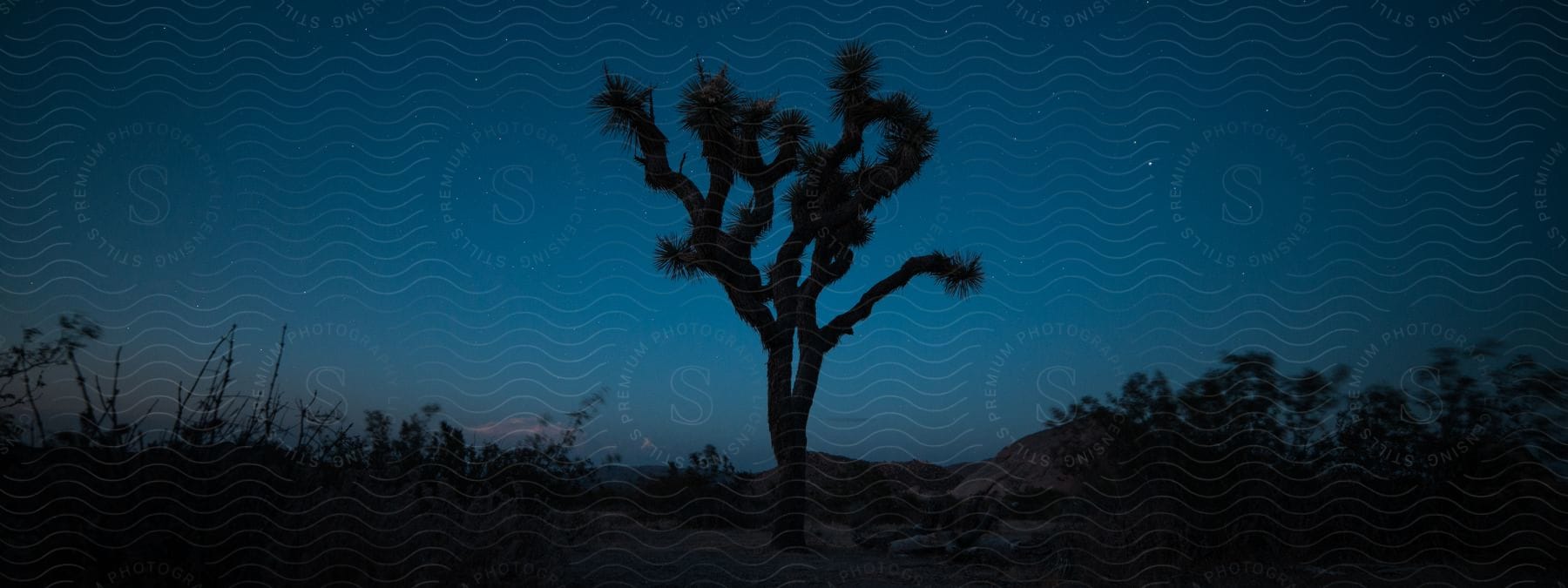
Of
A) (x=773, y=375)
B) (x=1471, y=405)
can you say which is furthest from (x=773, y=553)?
(x=1471, y=405)

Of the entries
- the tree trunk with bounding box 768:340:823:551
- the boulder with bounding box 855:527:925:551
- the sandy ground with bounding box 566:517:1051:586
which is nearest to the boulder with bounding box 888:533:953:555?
the sandy ground with bounding box 566:517:1051:586

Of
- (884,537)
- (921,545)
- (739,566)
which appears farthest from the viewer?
(884,537)

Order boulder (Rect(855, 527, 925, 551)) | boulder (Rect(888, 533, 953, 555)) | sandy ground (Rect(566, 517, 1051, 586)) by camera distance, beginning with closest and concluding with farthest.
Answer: sandy ground (Rect(566, 517, 1051, 586)) < boulder (Rect(888, 533, 953, 555)) < boulder (Rect(855, 527, 925, 551))

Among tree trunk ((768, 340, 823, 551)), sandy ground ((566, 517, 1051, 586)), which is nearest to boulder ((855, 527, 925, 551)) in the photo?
sandy ground ((566, 517, 1051, 586))

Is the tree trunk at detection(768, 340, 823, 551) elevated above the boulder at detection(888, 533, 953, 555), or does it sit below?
above

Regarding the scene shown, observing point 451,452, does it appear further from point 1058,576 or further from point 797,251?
point 1058,576

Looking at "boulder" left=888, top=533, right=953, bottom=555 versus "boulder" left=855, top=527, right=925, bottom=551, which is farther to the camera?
"boulder" left=855, top=527, right=925, bottom=551

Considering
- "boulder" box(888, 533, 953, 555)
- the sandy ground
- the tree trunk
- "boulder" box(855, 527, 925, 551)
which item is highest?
the tree trunk

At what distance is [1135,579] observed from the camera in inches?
317

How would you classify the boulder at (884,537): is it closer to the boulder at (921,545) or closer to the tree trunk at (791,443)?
the boulder at (921,545)

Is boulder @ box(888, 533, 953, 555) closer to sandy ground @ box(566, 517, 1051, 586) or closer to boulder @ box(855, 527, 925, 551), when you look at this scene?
sandy ground @ box(566, 517, 1051, 586)

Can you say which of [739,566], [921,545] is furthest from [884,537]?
[739,566]

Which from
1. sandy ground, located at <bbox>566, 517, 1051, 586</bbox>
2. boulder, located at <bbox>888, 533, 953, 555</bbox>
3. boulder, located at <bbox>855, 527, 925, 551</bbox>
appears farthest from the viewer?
boulder, located at <bbox>855, 527, 925, 551</bbox>

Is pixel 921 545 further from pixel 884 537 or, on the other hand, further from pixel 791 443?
pixel 791 443
